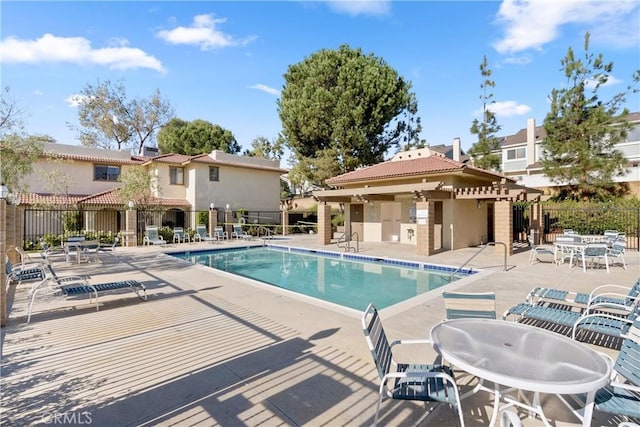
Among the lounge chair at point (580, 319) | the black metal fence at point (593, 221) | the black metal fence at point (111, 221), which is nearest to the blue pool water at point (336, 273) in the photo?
the lounge chair at point (580, 319)

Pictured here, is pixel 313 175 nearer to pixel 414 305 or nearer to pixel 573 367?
pixel 414 305

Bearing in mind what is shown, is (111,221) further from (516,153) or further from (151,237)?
(516,153)

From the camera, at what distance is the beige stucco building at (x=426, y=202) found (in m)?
14.1

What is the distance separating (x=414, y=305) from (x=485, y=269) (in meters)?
5.38

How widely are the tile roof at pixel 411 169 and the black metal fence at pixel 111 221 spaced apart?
870 cm

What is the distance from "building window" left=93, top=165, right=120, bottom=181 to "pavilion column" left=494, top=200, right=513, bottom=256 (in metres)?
25.9

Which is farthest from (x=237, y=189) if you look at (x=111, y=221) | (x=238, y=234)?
(x=111, y=221)

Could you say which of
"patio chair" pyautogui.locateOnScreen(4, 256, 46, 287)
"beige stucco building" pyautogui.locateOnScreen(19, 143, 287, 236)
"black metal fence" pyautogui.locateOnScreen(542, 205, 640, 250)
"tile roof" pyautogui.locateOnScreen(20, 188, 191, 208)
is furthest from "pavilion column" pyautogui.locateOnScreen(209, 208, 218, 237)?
"black metal fence" pyautogui.locateOnScreen(542, 205, 640, 250)

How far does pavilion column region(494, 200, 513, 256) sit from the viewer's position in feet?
44.6

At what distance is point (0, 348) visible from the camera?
4.50m

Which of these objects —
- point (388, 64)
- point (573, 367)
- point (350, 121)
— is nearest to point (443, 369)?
point (573, 367)

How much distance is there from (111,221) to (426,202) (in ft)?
73.4

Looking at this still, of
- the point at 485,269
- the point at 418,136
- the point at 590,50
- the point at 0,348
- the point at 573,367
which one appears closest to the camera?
the point at 573,367

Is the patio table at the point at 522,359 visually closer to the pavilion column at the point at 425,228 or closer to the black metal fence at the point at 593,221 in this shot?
the pavilion column at the point at 425,228
